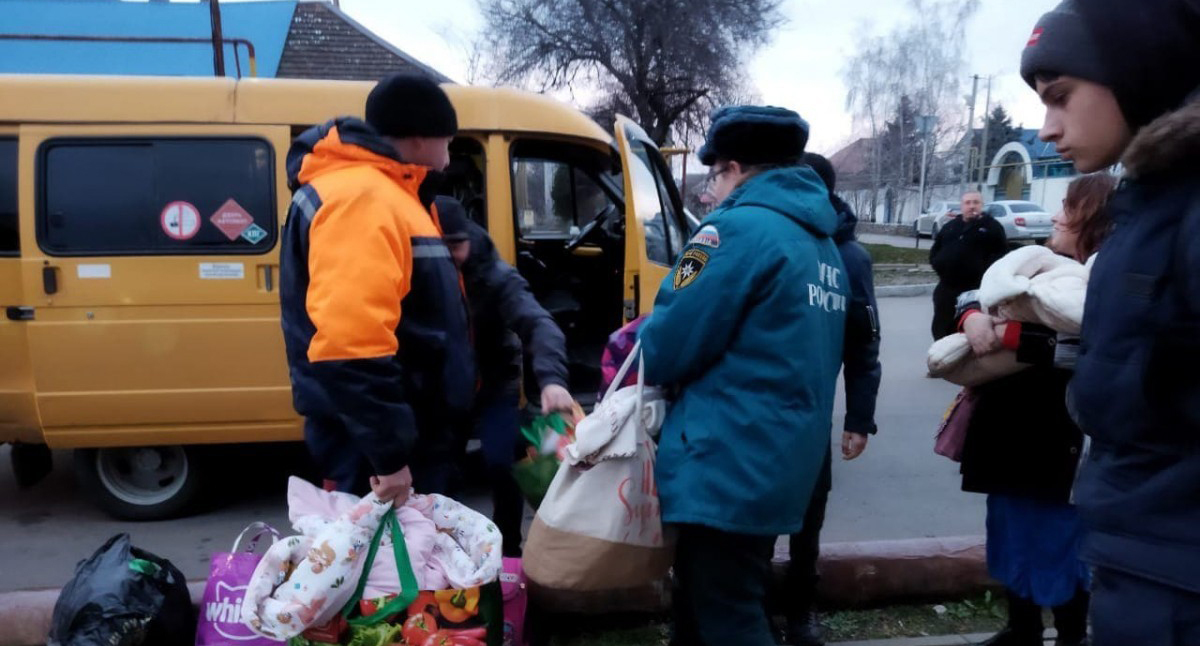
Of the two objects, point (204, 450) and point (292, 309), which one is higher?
point (292, 309)

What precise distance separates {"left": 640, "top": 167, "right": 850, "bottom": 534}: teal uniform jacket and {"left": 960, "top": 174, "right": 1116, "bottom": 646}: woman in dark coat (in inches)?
35.3

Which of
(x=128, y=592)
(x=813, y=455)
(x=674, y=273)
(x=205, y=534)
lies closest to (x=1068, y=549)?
(x=813, y=455)

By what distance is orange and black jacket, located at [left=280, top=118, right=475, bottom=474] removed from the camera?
1913mm

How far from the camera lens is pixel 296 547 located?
2.17 meters

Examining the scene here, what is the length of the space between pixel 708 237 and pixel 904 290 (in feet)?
47.6

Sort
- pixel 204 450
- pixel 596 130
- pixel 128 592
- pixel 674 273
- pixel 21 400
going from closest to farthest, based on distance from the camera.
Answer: pixel 674 273 < pixel 128 592 < pixel 21 400 < pixel 204 450 < pixel 596 130

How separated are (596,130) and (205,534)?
3274 millimetres

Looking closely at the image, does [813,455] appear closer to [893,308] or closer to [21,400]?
[21,400]

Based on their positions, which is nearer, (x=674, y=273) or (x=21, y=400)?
(x=674, y=273)

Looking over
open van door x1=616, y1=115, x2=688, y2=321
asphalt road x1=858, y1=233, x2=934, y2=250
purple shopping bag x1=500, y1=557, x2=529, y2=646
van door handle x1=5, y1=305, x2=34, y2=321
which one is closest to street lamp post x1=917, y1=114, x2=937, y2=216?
asphalt road x1=858, y1=233, x2=934, y2=250

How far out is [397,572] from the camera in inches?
86.8

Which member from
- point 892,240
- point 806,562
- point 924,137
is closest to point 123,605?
point 806,562

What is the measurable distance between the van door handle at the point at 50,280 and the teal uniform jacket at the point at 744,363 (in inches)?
146

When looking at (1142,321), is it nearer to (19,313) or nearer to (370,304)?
(370,304)
